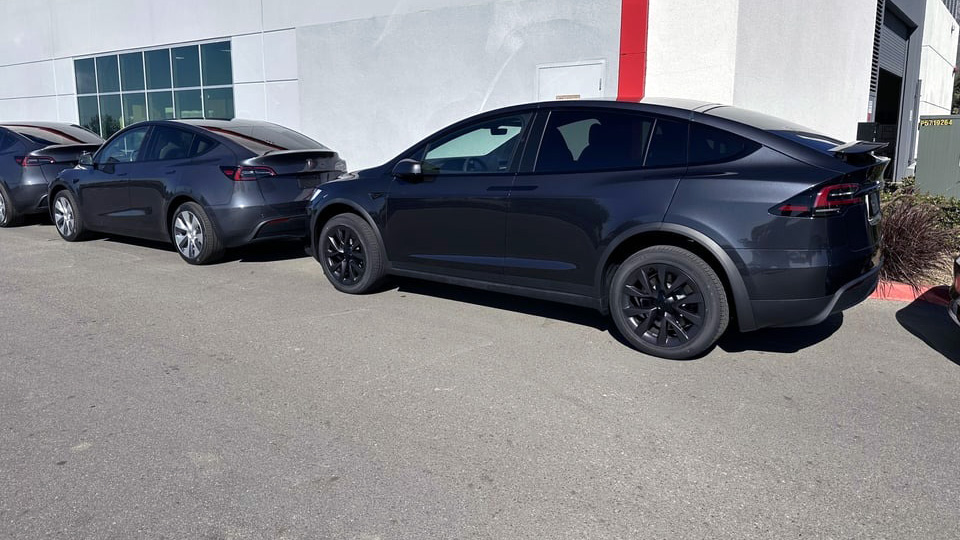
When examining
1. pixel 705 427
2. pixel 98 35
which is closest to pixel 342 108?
pixel 98 35

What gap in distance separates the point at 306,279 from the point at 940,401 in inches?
214

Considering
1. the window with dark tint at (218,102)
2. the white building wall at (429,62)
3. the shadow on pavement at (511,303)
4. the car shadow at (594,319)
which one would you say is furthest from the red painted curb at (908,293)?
the window with dark tint at (218,102)

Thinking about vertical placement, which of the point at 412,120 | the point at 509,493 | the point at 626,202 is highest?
the point at 412,120

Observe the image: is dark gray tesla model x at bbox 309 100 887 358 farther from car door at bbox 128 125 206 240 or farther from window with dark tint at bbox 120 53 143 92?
window with dark tint at bbox 120 53 143 92

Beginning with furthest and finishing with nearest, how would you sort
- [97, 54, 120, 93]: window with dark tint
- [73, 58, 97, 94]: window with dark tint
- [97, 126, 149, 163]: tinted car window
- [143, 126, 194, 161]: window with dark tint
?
[73, 58, 97, 94]: window with dark tint
[97, 54, 120, 93]: window with dark tint
[97, 126, 149, 163]: tinted car window
[143, 126, 194, 161]: window with dark tint

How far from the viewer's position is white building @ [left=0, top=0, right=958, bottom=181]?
947 centimetres

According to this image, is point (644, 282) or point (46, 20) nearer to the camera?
point (644, 282)

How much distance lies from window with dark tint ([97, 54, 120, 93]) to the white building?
58mm

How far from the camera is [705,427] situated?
3.90 metres

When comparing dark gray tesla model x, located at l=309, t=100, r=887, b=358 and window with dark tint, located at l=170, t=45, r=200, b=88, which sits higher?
window with dark tint, located at l=170, t=45, r=200, b=88

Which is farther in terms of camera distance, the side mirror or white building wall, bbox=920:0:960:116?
white building wall, bbox=920:0:960:116

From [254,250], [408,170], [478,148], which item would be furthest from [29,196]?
[478,148]

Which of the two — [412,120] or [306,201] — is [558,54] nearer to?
[412,120]

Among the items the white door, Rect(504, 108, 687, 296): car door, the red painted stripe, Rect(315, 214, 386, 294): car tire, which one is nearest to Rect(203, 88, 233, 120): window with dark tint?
the white door
